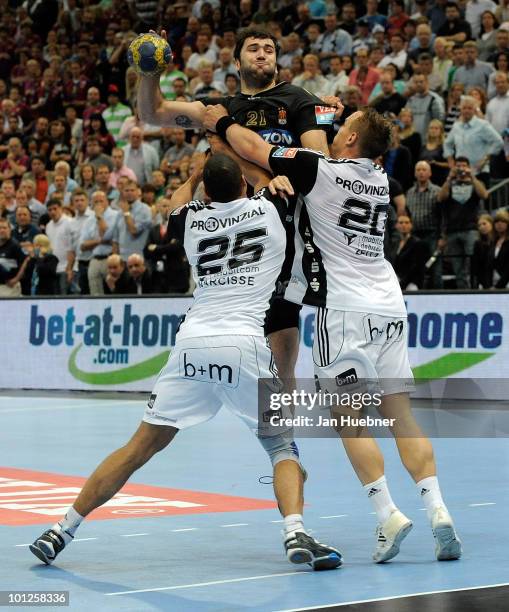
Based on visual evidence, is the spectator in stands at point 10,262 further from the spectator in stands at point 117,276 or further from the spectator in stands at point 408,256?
the spectator in stands at point 408,256

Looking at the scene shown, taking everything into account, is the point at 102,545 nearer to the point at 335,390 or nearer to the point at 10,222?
the point at 335,390

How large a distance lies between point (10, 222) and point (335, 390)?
50.2 feet

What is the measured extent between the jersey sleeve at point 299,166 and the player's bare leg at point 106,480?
149cm

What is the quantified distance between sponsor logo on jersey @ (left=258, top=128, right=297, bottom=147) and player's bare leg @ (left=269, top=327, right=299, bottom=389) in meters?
1.09

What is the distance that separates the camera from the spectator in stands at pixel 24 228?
20.3m

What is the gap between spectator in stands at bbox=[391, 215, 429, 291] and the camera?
1617 centimetres

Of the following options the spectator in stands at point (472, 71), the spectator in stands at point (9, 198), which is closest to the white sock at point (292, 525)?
the spectator in stands at point (472, 71)

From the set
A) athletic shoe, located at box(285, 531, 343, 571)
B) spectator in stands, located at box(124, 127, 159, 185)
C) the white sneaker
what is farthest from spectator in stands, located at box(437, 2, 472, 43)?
athletic shoe, located at box(285, 531, 343, 571)

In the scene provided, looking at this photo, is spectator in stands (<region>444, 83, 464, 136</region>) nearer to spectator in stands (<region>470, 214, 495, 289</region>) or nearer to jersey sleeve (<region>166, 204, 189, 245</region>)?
spectator in stands (<region>470, 214, 495, 289</region>)

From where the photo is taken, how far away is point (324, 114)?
7.20m

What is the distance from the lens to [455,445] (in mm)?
11805

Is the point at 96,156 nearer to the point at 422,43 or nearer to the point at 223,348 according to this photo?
the point at 422,43

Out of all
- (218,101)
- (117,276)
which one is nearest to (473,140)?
(117,276)

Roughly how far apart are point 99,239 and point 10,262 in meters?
1.77
